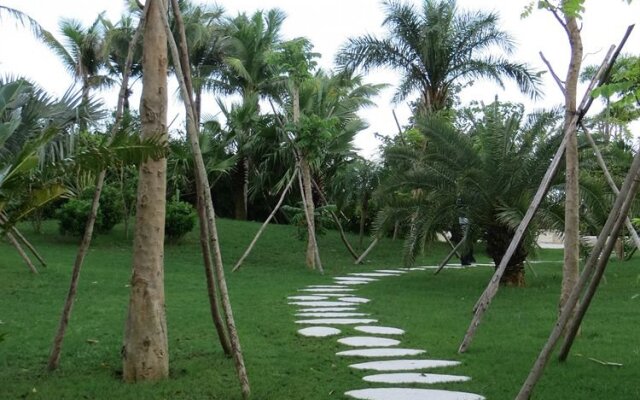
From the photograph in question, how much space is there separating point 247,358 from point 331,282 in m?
7.40

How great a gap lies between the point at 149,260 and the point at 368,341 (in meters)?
2.61

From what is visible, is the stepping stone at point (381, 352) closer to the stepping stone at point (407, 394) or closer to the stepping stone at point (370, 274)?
the stepping stone at point (407, 394)

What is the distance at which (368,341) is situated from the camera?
6.94 metres

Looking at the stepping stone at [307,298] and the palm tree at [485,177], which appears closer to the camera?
the stepping stone at [307,298]

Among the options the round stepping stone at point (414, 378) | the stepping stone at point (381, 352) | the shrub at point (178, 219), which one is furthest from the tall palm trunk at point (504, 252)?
the shrub at point (178, 219)

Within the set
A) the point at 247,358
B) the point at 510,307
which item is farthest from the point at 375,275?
the point at 247,358

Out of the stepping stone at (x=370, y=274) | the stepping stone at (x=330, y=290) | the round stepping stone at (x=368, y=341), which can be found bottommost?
the round stepping stone at (x=368, y=341)

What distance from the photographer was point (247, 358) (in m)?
6.11

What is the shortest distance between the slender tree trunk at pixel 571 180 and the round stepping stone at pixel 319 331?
2.27 m

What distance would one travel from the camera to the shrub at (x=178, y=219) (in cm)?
1867

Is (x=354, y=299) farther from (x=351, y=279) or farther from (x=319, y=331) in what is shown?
(x=351, y=279)

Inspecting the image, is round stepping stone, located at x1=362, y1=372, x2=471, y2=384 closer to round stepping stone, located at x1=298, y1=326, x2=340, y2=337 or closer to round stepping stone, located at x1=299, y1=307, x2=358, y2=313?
round stepping stone, located at x1=298, y1=326, x2=340, y2=337

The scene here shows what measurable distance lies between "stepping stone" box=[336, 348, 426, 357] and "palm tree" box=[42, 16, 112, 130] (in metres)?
21.2

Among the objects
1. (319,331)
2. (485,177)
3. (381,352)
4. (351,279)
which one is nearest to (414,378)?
(381,352)
